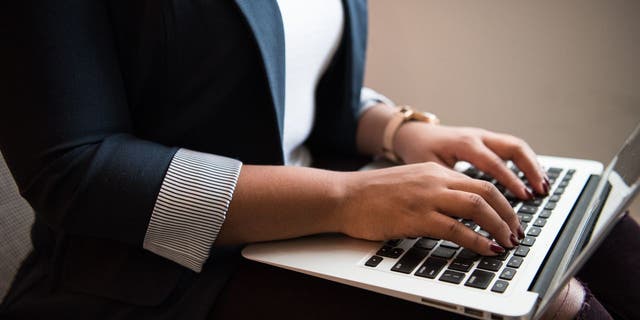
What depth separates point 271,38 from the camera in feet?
2.02

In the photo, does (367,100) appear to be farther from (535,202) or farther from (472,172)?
(535,202)

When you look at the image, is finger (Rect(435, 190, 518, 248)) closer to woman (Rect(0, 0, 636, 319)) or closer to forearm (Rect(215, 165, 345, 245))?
woman (Rect(0, 0, 636, 319))

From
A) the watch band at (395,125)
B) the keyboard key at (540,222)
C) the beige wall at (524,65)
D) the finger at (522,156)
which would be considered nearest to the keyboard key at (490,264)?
the keyboard key at (540,222)

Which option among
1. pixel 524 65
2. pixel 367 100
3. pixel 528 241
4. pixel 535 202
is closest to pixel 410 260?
pixel 528 241

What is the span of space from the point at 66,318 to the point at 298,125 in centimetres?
38

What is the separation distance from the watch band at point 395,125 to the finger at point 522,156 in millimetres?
135

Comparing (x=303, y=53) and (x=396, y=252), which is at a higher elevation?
(x=303, y=53)

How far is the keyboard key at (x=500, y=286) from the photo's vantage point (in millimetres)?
483

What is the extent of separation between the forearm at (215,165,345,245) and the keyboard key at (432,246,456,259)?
0.11 meters

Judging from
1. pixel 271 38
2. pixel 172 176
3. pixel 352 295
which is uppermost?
pixel 271 38

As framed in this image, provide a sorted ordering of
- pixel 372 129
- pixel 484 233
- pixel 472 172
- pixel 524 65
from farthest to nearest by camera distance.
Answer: pixel 524 65 < pixel 372 129 < pixel 472 172 < pixel 484 233

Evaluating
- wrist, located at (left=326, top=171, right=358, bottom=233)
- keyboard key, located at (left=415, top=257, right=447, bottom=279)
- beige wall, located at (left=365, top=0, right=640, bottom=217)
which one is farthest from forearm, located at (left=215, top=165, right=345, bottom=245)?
beige wall, located at (left=365, top=0, right=640, bottom=217)

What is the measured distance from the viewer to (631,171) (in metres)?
0.55

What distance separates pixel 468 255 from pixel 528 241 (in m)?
0.07
